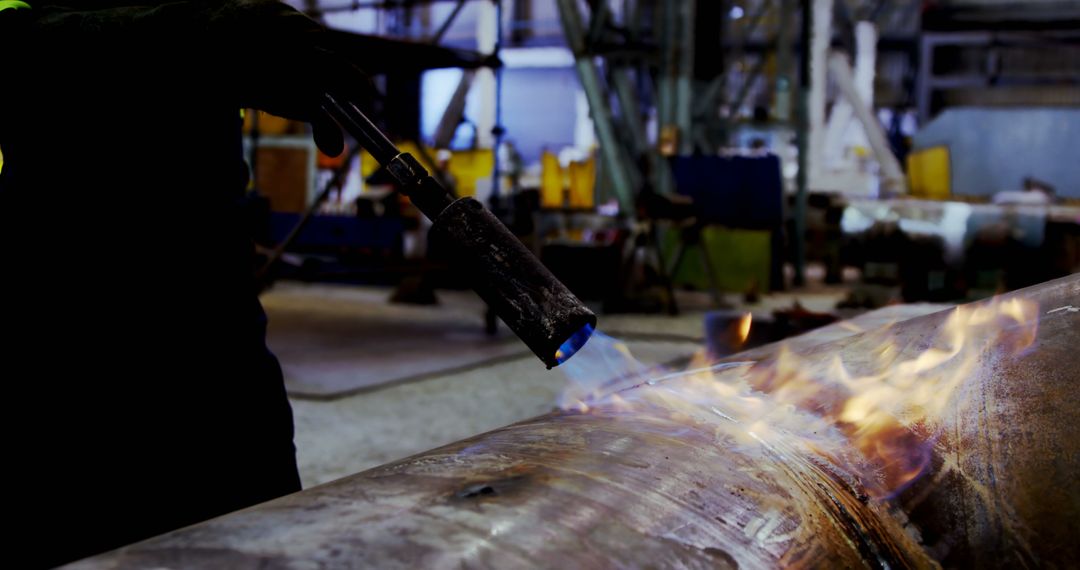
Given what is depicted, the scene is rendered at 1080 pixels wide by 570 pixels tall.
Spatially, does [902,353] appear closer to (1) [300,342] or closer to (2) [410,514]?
(2) [410,514]

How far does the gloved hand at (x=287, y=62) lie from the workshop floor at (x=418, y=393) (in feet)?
7.67

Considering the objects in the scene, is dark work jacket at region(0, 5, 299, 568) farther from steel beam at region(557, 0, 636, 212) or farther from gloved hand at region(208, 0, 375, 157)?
steel beam at region(557, 0, 636, 212)

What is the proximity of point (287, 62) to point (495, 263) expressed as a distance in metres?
0.44

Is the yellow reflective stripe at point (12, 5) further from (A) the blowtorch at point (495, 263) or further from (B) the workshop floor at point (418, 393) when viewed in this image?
(B) the workshop floor at point (418, 393)

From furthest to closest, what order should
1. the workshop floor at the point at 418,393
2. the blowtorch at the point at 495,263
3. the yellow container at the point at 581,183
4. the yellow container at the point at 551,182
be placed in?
the yellow container at the point at 551,182, the yellow container at the point at 581,183, the workshop floor at the point at 418,393, the blowtorch at the point at 495,263

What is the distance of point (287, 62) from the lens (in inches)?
61.5

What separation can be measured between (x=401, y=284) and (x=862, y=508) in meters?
8.44

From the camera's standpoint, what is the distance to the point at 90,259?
5.66 ft

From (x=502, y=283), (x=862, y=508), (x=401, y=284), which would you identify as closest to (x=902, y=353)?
(x=862, y=508)

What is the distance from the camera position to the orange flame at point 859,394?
4.85 ft

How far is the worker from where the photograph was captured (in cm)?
162

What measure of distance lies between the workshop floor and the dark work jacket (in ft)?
6.44

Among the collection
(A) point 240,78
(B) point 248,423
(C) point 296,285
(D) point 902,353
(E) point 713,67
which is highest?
(E) point 713,67

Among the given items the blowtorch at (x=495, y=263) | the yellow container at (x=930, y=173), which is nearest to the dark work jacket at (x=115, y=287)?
the blowtorch at (x=495, y=263)
